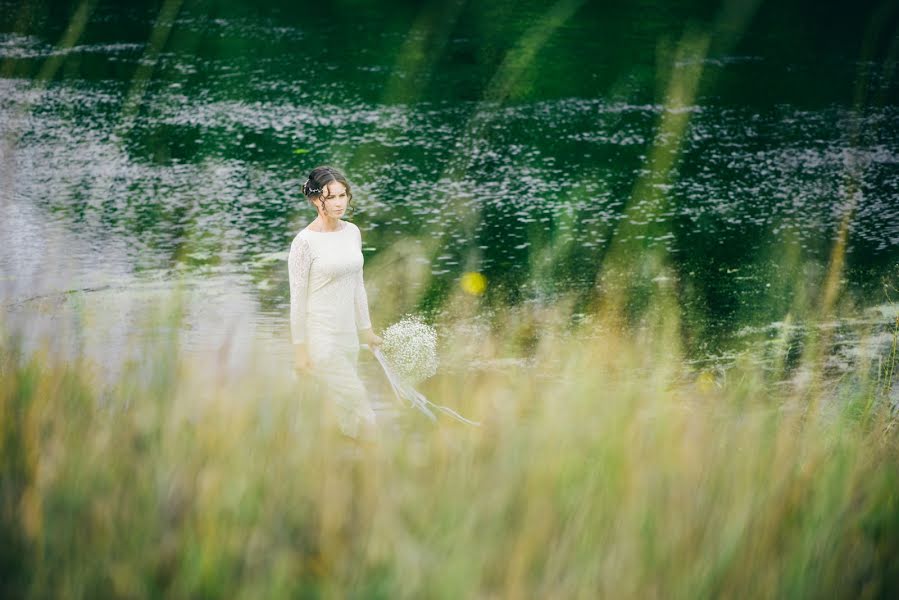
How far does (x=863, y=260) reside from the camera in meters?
9.30

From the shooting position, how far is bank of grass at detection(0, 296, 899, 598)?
2945 millimetres

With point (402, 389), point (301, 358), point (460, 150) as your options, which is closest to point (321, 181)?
point (301, 358)

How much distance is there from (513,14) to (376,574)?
19.5m

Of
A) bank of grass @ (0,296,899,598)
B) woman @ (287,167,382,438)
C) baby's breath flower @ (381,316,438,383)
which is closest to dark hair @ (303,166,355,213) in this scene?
woman @ (287,167,382,438)

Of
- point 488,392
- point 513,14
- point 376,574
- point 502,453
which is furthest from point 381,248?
point 513,14

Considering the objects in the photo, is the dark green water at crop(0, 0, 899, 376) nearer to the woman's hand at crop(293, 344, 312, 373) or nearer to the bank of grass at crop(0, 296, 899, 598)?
the woman's hand at crop(293, 344, 312, 373)

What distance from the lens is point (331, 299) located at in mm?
5340

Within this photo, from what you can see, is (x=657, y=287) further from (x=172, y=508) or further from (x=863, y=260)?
(x=172, y=508)

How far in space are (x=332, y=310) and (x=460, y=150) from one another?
7.76m

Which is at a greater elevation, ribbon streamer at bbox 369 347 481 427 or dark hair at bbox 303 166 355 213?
dark hair at bbox 303 166 355 213

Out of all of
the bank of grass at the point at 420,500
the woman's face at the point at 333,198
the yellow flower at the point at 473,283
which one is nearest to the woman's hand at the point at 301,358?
the woman's face at the point at 333,198

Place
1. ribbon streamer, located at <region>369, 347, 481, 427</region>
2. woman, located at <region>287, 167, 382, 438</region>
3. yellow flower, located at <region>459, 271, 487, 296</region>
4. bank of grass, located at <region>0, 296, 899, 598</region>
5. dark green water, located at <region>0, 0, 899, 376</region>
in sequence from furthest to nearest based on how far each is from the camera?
dark green water, located at <region>0, 0, 899, 376</region>, yellow flower, located at <region>459, 271, 487, 296</region>, woman, located at <region>287, 167, 382, 438</region>, ribbon streamer, located at <region>369, 347, 481, 427</region>, bank of grass, located at <region>0, 296, 899, 598</region>

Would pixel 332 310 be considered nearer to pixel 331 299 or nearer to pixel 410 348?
pixel 331 299

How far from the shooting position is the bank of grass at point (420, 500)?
9.66 feet
